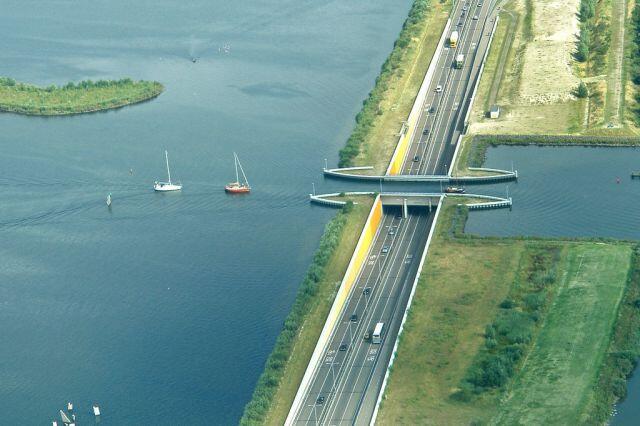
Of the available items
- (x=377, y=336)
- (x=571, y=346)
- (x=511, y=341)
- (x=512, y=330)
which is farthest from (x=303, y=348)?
(x=571, y=346)

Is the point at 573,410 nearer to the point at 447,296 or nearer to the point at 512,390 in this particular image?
the point at 512,390

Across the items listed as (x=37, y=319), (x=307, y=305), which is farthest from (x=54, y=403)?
(x=307, y=305)

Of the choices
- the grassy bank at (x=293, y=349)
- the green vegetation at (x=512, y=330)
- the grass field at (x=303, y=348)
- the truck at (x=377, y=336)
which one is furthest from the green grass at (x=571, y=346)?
the grassy bank at (x=293, y=349)

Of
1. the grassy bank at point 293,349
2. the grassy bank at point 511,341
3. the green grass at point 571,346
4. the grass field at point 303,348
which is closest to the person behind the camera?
the green grass at point 571,346

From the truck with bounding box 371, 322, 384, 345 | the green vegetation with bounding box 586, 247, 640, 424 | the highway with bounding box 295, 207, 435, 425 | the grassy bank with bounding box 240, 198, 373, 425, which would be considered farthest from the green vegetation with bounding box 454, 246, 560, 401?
the grassy bank with bounding box 240, 198, 373, 425

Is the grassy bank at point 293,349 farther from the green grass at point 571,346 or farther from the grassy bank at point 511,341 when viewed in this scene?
the green grass at point 571,346

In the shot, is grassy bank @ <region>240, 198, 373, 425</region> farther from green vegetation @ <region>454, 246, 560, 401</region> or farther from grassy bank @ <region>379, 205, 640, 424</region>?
green vegetation @ <region>454, 246, 560, 401</region>

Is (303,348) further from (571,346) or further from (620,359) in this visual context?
(620,359)
